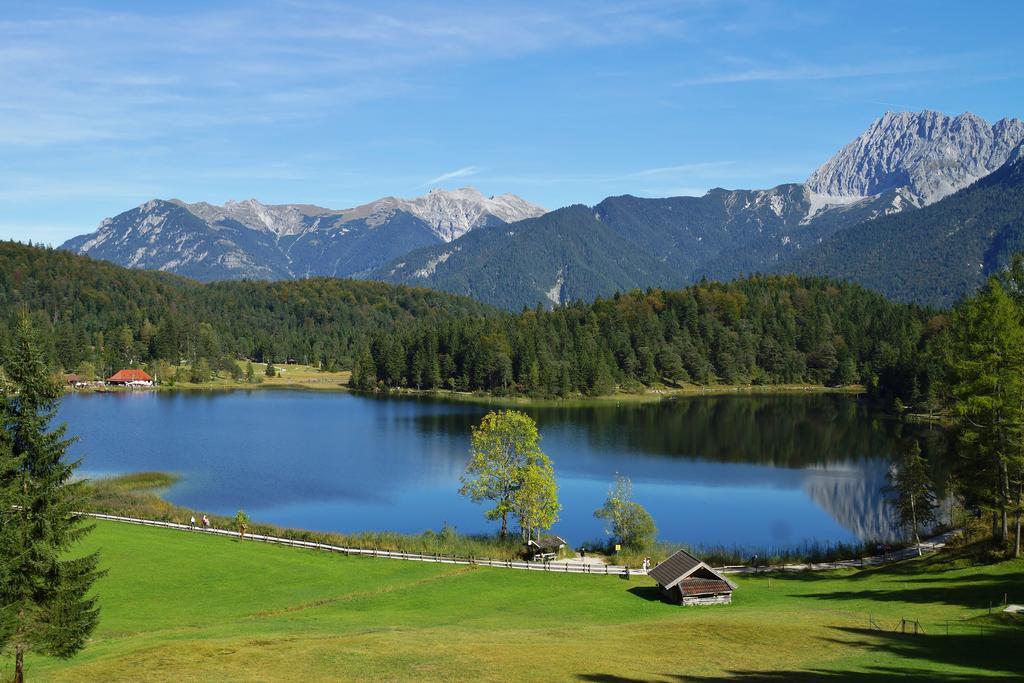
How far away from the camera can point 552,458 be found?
110812 millimetres

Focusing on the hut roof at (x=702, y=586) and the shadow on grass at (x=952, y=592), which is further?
the hut roof at (x=702, y=586)

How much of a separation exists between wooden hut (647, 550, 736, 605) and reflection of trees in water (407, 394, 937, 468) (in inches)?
2516

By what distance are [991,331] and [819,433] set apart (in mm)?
90297

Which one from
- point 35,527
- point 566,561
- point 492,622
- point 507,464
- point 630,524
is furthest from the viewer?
point 507,464

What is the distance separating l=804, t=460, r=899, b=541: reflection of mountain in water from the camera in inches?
3073

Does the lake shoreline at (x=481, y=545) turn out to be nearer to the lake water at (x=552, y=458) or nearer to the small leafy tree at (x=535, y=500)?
the small leafy tree at (x=535, y=500)

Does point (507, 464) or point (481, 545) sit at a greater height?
point (507, 464)

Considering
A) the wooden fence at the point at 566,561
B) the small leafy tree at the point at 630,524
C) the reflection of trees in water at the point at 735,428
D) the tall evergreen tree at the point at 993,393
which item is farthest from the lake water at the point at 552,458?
the tall evergreen tree at the point at 993,393

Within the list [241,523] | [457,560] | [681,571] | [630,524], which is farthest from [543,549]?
[241,523]

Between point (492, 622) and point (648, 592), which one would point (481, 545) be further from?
point (492, 622)

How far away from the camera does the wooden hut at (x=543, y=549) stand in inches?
2392

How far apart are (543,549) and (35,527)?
38.4 meters

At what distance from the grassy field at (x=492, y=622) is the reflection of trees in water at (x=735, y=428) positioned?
2451 inches

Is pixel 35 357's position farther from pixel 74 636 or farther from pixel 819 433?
pixel 819 433
